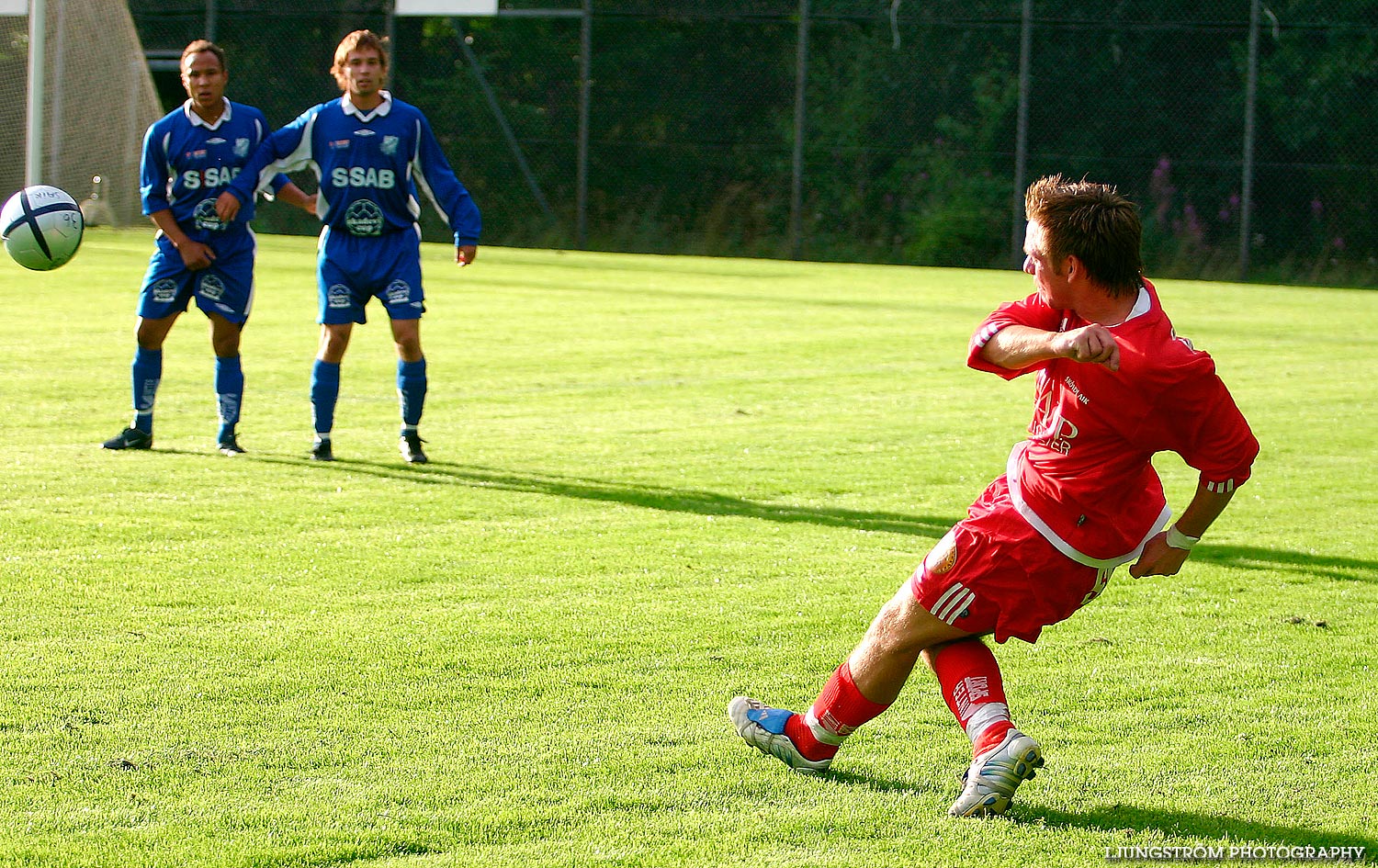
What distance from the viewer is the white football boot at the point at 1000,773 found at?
3.35 metres

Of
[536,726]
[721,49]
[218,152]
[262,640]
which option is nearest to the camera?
[536,726]

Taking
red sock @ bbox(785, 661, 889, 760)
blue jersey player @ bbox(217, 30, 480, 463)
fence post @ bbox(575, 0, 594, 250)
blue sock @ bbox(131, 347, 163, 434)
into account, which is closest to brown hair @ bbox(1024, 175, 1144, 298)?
red sock @ bbox(785, 661, 889, 760)

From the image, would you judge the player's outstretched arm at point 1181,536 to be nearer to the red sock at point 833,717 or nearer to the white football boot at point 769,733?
the red sock at point 833,717

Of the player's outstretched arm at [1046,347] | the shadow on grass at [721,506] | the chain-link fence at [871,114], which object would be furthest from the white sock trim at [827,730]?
the chain-link fence at [871,114]

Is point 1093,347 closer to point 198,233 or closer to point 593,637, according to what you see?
point 593,637

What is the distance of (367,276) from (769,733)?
493cm

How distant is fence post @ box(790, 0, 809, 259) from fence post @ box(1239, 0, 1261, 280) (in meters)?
6.95

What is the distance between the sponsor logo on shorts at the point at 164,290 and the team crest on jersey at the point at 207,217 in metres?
0.33

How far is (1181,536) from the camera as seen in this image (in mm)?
3424

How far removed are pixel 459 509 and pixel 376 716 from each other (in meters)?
2.75

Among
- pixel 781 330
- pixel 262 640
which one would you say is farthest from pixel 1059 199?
pixel 781 330

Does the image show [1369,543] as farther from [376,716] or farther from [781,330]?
[781,330]

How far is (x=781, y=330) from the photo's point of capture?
14.4m

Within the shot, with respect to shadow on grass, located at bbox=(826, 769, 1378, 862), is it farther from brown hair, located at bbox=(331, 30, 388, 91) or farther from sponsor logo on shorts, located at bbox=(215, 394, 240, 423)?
brown hair, located at bbox=(331, 30, 388, 91)
